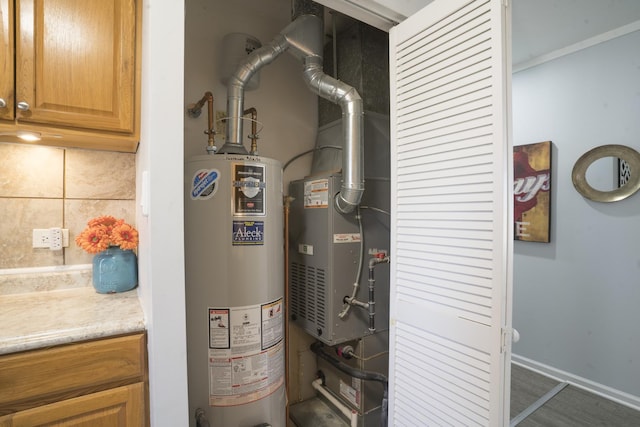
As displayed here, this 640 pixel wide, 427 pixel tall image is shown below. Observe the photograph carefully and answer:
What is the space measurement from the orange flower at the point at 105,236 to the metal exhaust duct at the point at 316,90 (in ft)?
2.00

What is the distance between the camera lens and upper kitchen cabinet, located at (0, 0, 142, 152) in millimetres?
1040

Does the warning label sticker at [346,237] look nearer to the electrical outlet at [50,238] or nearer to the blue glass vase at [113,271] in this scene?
the blue glass vase at [113,271]

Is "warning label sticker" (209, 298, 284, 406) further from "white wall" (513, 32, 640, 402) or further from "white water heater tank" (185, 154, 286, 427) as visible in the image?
"white wall" (513, 32, 640, 402)

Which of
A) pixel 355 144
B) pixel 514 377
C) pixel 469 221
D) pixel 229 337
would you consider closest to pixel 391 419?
pixel 229 337

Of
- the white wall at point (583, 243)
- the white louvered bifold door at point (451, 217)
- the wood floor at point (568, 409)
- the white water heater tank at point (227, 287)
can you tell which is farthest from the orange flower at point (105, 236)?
the white wall at point (583, 243)

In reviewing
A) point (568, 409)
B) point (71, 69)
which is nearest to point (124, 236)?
point (71, 69)

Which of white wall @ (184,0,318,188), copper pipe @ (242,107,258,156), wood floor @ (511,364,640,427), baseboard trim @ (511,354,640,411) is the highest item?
white wall @ (184,0,318,188)

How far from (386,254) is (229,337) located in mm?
1049

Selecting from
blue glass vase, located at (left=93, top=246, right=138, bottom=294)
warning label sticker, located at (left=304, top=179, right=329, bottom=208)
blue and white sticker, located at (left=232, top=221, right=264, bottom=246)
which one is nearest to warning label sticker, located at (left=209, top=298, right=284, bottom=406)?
blue and white sticker, located at (left=232, top=221, right=264, bottom=246)

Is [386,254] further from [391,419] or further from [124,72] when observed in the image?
[124,72]

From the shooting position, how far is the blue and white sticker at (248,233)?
141 centimetres

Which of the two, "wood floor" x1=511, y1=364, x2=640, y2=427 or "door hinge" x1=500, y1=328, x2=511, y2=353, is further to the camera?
"wood floor" x1=511, y1=364, x2=640, y2=427

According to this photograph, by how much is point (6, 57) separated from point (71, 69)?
0.17m

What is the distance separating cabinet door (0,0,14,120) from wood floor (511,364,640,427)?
3.06 meters
